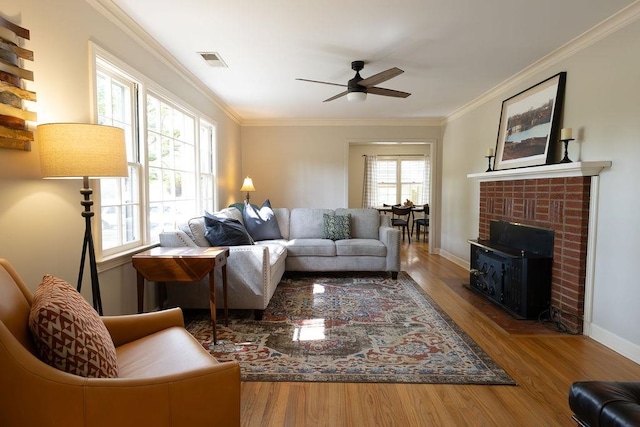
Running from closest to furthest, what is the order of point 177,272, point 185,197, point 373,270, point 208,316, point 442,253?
point 177,272
point 208,316
point 185,197
point 373,270
point 442,253

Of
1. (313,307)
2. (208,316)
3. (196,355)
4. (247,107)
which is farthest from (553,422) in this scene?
(247,107)

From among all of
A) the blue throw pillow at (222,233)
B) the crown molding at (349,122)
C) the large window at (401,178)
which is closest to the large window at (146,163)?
the blue throw pillow at (222,233)

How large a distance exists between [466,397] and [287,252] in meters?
2.92

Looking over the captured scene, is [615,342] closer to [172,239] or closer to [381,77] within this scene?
[381,77]

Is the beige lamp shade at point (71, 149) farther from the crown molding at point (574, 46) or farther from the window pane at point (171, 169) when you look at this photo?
the crown molding at point (574, 46)

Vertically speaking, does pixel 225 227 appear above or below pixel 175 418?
above

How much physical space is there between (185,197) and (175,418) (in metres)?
3.32

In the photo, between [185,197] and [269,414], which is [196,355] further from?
[185,197]

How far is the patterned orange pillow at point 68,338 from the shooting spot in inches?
42.6

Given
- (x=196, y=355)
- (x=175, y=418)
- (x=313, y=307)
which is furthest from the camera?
(x=313, y=307)

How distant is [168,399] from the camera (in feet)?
3.53

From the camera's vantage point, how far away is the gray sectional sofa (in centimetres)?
305

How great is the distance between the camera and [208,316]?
3230mm

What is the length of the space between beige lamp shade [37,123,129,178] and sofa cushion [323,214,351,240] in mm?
3421
